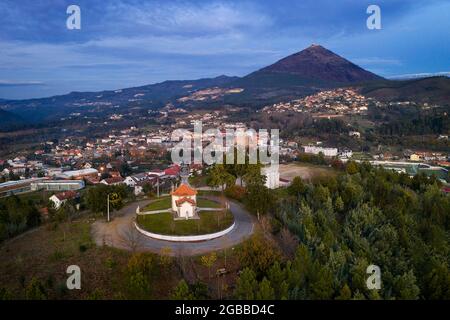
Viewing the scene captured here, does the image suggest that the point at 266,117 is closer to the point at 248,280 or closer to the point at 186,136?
Answer: the point at 186,136

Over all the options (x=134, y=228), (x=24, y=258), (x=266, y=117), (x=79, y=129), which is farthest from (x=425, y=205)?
(x=79, y=129)

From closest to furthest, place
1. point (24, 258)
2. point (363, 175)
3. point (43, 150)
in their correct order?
point (24, 258)
point (363, 175)
point (43, 150)

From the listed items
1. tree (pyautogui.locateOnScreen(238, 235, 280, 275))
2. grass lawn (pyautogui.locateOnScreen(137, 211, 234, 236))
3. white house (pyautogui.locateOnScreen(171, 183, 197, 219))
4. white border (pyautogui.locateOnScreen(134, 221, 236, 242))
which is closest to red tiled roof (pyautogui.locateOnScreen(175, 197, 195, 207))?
white house (pyautogui.locateOnScreen(171, 183, 197, 219))

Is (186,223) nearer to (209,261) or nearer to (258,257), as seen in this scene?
(209,261)

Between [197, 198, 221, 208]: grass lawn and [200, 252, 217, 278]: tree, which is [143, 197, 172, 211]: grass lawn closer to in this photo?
[197, 198, 221, 208]: grass lawn

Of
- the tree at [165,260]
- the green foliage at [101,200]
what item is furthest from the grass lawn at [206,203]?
the tree at [165,260]

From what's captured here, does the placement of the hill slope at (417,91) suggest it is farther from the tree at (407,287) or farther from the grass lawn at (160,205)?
the tree at (407,287)
